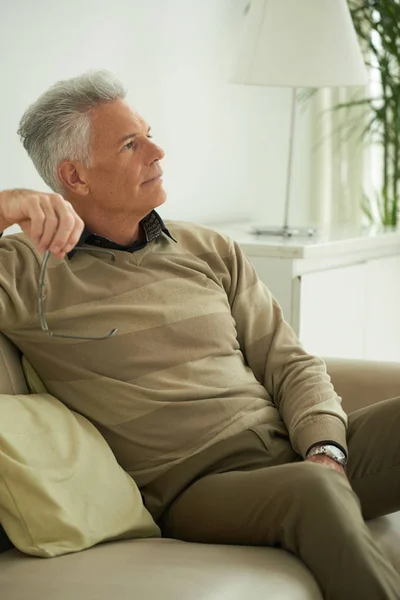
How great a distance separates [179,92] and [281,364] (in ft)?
4.90

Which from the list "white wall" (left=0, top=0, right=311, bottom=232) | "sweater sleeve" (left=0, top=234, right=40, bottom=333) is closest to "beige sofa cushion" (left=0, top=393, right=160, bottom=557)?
"sweater sleeve" (left=0, top=234, right=40, bottom=333)

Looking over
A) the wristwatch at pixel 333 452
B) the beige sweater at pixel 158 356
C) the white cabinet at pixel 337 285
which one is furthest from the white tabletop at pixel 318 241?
the wristwatch at pixel 333 452

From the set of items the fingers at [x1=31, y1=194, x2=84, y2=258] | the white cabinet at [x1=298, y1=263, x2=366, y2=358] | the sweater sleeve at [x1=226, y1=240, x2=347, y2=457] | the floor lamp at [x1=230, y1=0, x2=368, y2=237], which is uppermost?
the floor lamp at [x1=230, y1=0, x2=368, y2=237]

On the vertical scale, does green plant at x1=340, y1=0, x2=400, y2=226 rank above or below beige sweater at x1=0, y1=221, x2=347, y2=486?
above

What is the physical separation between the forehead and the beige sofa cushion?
1.75ft

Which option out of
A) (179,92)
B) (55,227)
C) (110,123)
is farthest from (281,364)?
(179,92)

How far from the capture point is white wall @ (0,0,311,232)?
2.58 meters

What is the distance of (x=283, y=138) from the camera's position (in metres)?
3.95

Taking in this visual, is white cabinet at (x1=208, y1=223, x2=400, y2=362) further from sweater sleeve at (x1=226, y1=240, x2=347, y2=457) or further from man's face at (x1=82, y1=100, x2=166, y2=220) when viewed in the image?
man's face at (x1=82, y1=100, x2=166, y2=220)

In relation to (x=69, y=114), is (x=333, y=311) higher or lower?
lower

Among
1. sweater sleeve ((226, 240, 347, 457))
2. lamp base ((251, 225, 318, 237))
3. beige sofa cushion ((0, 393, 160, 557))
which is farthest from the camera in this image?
lamp base ((251, 225, 318, 237))

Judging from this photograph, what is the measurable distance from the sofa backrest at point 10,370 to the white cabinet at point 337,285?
3.83 feet

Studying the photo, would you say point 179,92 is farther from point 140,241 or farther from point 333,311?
point 140,241

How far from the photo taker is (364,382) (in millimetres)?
2129
